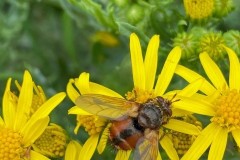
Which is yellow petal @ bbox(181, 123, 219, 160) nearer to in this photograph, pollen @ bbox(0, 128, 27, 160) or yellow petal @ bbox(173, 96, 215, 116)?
yellow petal @ bbox(173, 96, 215, 116)

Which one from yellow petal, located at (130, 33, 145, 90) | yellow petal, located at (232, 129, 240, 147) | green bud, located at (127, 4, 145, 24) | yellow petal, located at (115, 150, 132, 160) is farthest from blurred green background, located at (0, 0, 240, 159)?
yellow petal, located at (232, 129, 240, 147)

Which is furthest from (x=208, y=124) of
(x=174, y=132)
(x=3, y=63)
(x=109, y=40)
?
(x=3, y=63)

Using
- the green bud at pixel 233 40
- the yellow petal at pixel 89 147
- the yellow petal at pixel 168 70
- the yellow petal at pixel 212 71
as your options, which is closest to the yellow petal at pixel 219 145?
the yellow petal at pixel 212 71

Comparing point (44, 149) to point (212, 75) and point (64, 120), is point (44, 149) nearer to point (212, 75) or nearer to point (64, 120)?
point (64, 120)

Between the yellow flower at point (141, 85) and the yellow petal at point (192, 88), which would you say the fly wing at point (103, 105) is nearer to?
the yellow flower at point (141, 85)

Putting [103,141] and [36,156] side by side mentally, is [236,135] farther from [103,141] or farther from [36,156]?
[36,156]

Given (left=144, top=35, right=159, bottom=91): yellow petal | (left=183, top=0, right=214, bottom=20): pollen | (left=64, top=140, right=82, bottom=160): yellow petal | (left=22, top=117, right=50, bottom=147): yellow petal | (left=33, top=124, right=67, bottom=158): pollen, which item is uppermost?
(left=183, top=0, right=214, bottom=20): pollen
